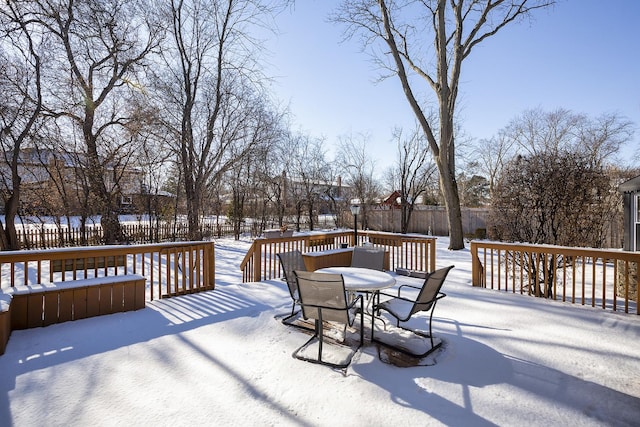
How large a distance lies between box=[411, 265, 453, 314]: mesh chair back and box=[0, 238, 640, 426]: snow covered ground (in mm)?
441

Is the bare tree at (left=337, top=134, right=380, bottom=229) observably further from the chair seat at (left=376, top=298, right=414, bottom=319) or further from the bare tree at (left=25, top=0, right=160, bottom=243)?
the chair seat at (left=376, top=298, right=414, bottom=319)

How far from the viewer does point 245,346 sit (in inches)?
118

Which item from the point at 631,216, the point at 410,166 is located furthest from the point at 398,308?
the point at 410,166

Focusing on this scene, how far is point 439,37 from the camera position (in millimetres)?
10164

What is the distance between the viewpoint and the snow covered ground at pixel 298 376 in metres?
2.00

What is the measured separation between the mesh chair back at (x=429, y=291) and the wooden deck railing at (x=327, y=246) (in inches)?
125

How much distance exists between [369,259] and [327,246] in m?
2.34

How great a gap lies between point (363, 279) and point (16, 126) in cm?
1011

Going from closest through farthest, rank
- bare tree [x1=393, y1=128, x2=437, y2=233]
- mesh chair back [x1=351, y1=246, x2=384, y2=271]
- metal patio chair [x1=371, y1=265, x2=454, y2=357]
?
metal patio chair [x1=371, y1=265, x2=454, y2=357], mesh chair back [x1=351, y1=246, x2=384, y2=271], bare tree [x1=393, y1=128, x2=437, y2=233]

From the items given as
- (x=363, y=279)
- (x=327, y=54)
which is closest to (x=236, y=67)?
(x=327, y=54)

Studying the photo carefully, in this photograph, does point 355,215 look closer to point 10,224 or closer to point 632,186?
point 632,186

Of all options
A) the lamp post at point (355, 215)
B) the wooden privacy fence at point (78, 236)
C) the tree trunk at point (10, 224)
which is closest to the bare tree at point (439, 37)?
the lamp post at point (355, 215)

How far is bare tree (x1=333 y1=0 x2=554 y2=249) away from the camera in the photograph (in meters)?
10.2

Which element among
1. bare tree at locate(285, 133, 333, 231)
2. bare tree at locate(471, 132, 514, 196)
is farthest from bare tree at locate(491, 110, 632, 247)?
bare tree at locate(471, 132, 514, 196)
